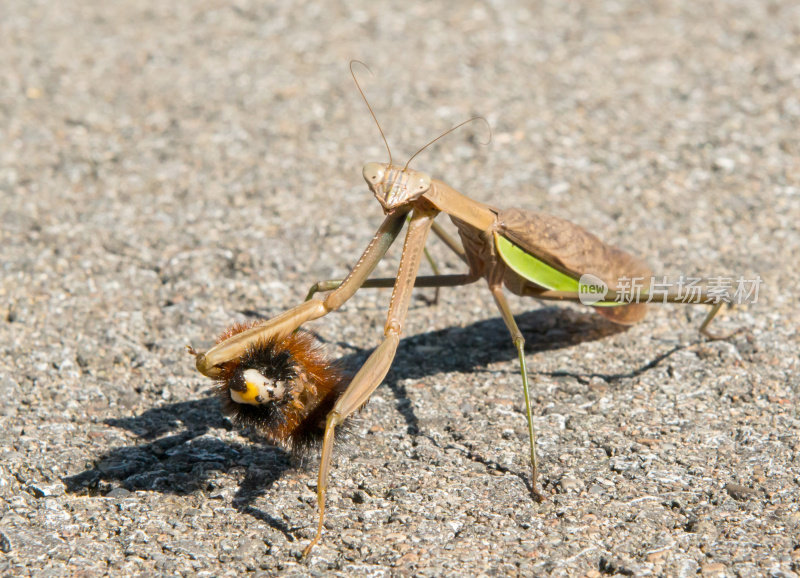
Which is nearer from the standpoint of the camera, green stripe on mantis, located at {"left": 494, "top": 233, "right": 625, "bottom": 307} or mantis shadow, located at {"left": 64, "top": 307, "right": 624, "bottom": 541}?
mantis shadow, located at {"left": 64, "top": 307, "right": 624, "bottom": 541}

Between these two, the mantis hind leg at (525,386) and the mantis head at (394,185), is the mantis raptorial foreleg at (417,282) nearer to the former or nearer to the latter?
the mantis hind leg at (525,386)

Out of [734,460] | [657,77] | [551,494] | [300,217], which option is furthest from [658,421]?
[657,77]

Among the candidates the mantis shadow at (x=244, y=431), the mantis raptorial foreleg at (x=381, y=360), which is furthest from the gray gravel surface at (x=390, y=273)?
the mantis raptorial foreleg at (x=381, y=360)

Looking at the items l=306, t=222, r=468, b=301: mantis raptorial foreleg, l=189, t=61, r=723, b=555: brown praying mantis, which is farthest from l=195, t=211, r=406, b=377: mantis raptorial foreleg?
l=306, t=222, r=468, b=301: mantis raptorial foreleg

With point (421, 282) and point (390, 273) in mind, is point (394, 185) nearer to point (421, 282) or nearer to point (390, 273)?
point (421, 282)

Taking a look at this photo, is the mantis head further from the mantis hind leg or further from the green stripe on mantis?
A: the mantis hind leg

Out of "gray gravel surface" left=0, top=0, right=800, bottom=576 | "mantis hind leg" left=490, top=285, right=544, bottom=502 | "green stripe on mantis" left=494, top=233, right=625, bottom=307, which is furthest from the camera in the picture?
"green stripe on mantis" left=494, top=233, right=625, bottom=307
